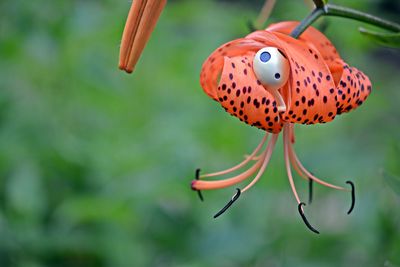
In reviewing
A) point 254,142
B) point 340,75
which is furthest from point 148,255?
point 340,75

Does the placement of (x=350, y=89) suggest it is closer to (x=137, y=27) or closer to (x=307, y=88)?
(x=307, y=88)

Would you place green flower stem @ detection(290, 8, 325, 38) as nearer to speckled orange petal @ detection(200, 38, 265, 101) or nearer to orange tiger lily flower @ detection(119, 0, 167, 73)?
speckled orange petal @ detection(200, 38, 265, 101)

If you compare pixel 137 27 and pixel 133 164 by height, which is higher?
pixel 137 27

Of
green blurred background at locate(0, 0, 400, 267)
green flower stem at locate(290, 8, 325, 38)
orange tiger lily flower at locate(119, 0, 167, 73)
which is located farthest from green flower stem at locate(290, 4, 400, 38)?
green blurred background at locate(0, 0, 400, 267)

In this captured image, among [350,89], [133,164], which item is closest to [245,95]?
[350,89]

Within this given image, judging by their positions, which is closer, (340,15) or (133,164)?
(340,15)

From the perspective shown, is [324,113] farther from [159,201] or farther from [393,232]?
[159,201]
